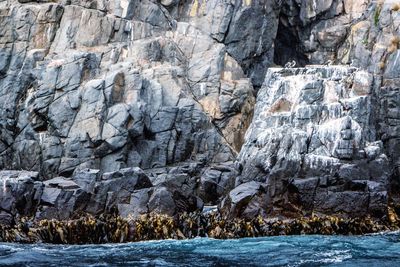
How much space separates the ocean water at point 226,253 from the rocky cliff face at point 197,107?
4514 mm

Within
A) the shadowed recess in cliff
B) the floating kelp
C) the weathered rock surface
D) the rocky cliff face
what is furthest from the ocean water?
the shadowed recess in cliff

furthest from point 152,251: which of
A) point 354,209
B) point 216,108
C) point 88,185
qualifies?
point 216,108

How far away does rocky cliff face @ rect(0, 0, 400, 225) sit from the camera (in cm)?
4062

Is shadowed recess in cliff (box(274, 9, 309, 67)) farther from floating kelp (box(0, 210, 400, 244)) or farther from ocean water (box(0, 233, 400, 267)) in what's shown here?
ocean water (box(0, 233, 400, 267))

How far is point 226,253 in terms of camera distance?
30.9m

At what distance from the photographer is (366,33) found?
6506 centimetres

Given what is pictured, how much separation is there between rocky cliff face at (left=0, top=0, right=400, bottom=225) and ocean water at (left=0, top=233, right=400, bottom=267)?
4.51m

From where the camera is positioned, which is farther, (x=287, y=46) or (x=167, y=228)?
(x=287, y=46)

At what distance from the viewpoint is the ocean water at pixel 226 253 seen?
1096 inches

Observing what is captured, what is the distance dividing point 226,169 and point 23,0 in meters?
31.8

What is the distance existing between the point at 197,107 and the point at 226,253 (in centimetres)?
3205

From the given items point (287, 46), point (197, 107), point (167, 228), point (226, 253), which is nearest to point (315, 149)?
point (167, 228)

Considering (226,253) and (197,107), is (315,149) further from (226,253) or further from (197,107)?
(226,253)

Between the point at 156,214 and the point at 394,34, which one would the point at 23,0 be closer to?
the point at 156,214
